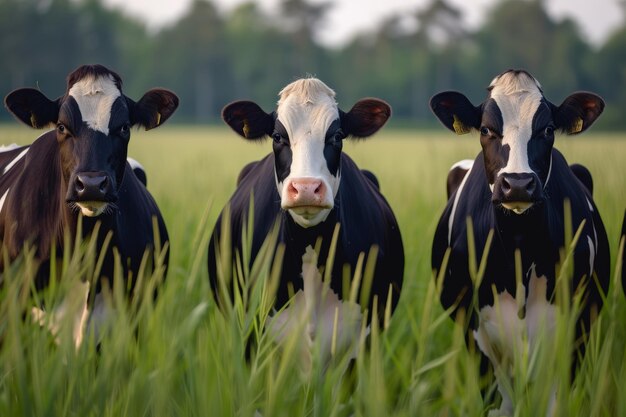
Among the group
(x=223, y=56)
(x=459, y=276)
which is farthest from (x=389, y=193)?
(x=223, y=56)

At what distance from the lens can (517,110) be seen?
14.5 feet

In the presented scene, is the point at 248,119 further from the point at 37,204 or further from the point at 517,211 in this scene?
the point at 517,211

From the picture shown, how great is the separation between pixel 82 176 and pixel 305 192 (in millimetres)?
1115

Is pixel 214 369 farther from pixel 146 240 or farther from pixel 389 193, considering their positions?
pixel 389 193

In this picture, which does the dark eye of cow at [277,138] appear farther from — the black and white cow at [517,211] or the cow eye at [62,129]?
the cow eye at [62,129]

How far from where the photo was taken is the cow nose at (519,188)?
397cm

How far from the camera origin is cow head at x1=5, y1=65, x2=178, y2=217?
162 inches

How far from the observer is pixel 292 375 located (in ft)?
9.78

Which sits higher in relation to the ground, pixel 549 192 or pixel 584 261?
pixel 549 192

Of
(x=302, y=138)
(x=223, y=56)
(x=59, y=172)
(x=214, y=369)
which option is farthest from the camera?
(x=223, y=56)

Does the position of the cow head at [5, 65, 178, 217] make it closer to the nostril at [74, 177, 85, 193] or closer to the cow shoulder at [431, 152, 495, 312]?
the nostril at [74, 177, 85, 193]

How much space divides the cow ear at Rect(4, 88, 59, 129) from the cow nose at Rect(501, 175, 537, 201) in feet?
8.08

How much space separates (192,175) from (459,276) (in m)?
7.58

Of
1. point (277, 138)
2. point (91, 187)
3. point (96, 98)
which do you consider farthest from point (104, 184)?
point (277, 138)
